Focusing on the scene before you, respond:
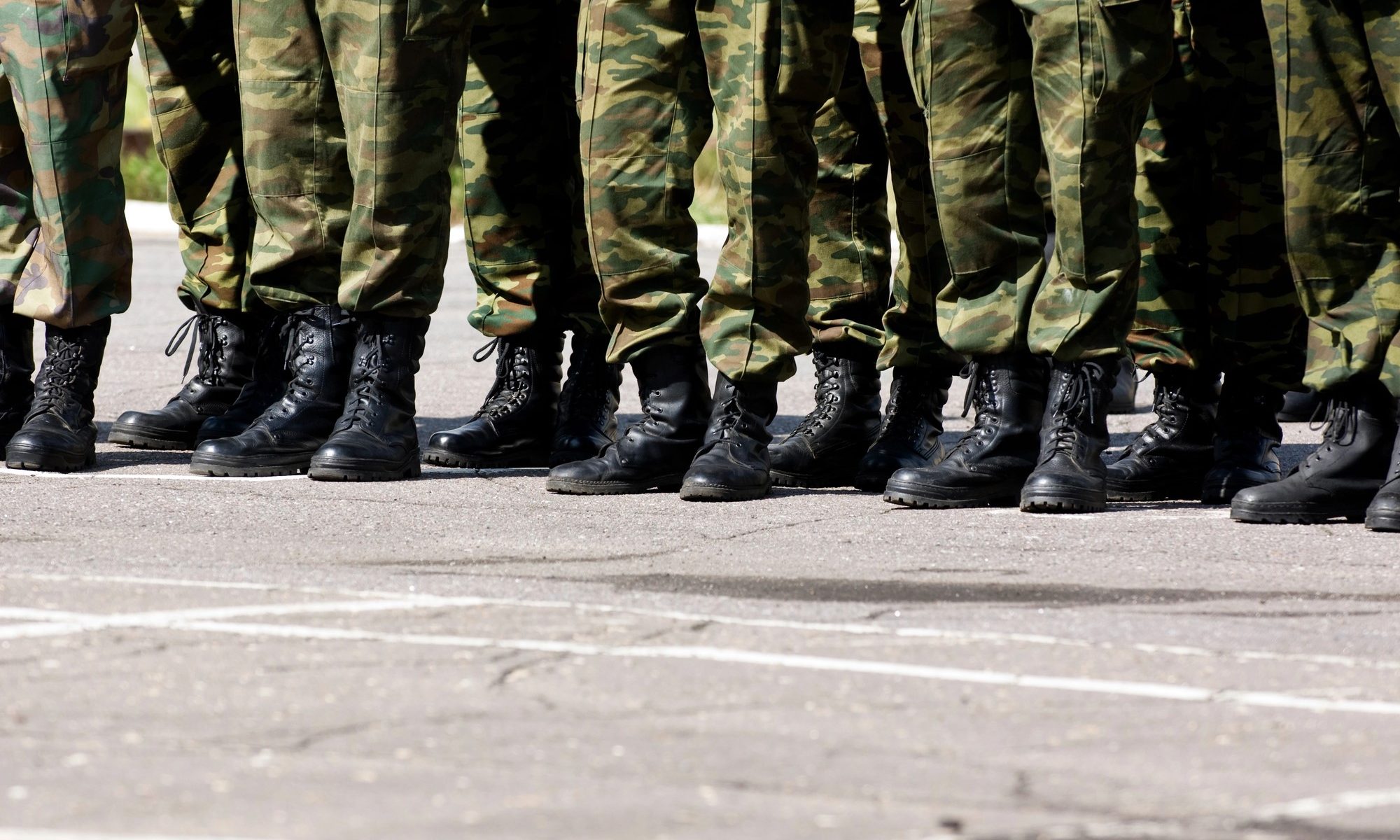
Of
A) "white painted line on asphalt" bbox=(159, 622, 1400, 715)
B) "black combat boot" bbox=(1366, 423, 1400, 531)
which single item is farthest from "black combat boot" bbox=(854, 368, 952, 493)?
"white painted line on asphalt" bbox=(159, 622, 1400, 715)

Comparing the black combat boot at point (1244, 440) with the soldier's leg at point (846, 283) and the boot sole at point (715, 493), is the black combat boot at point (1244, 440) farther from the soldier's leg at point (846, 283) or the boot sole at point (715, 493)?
the boot sole at point (715, 493)

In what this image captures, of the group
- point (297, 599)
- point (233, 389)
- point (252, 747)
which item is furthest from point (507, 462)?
point (252, 747)

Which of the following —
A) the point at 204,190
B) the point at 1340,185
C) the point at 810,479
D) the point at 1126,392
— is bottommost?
the point at 1126,392

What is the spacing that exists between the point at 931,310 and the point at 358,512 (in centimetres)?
145

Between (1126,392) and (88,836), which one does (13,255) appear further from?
(88,836)

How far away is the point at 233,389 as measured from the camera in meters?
6.08

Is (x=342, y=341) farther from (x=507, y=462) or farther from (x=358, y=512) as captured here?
(x=358, y=512)

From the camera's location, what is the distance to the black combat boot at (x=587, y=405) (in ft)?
18.0

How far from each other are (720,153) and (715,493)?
30.5 inches

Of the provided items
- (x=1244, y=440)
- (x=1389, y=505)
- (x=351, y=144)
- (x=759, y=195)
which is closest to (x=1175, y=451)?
(x=1244, y=440)

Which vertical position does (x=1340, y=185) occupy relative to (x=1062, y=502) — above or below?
above

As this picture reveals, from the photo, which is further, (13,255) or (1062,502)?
(13,255)

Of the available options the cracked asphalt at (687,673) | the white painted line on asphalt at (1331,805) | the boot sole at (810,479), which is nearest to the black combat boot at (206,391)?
the cracked asphalt at (687,673)

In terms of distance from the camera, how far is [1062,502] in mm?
4742
